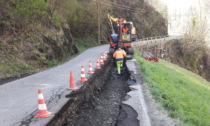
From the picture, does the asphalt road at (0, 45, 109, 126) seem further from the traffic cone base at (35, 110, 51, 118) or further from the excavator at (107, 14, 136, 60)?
the excavator at (107, 14, 136, 60)

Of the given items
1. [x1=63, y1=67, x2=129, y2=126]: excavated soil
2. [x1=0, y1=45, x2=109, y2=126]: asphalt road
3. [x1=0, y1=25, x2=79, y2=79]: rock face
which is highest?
[x1=0, y1=25, x2=79, y2=79]: rock face

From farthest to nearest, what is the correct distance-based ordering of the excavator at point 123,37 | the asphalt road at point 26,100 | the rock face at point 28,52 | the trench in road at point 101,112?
the excavator at point 123,37 < the rock face at point 28,52 < the trench in road at point 101,112 < the asphalt road at point 26,100

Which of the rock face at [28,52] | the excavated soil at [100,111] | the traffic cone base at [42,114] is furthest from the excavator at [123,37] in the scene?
the traffic cone base at [42,114]

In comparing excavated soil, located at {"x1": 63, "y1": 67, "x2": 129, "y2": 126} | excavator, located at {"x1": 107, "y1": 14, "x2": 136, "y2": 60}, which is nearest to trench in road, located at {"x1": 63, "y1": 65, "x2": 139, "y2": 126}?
excavated soil, located at {"x1": 63, "y1": 67, "x2": 129, "y2": 126}

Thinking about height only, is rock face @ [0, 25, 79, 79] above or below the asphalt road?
above

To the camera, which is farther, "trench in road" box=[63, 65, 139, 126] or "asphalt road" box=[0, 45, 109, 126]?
"trench in road" box=[63, 65, 139, 126]

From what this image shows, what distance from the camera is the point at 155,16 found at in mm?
54344

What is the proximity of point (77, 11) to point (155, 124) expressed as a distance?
2691cm

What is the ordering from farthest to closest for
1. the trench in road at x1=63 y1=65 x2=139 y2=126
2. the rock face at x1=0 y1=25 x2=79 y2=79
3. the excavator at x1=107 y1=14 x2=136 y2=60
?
1. the excavator at x1=107 y1=14 x2=136 y2=60
2. the rock face at x1=0 y1=25 x2=79 y2=79
3. the trench in road at x1=63 y1=65 x2=139 y2=126

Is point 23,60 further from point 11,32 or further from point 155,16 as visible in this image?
point 155,16

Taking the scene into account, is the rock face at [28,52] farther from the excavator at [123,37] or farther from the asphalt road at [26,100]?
the excavator at [123,37]

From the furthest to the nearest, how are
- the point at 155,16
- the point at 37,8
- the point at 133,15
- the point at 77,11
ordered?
the point at 155,16 < the point at 133,15 < the point at 77,11 < the point at 37,8

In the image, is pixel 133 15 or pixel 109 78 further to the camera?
pixel 133 15

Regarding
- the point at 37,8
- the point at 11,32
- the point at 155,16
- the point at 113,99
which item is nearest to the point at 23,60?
the point at 11,32
